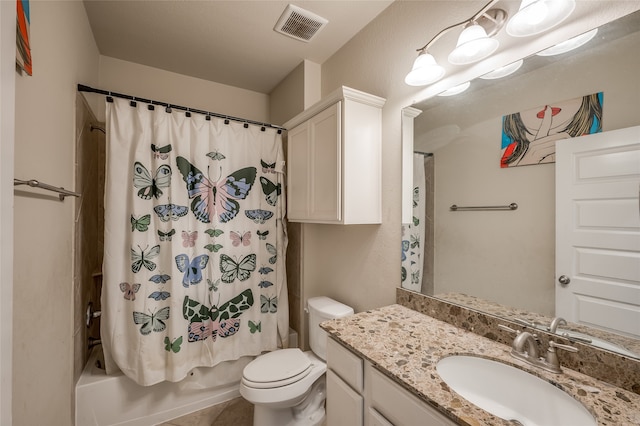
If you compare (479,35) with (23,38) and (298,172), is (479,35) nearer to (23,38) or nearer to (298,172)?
(298,172)

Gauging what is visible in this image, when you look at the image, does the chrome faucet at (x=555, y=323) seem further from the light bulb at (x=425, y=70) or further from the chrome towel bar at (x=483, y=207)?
the light bulb at (x=425, y=70)

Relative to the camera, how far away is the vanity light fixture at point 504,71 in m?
1.05

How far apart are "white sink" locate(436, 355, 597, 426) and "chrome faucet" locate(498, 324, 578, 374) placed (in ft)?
0.22

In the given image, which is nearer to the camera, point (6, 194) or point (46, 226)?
point (6, 194)

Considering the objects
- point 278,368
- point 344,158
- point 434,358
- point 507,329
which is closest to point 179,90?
point 344,158

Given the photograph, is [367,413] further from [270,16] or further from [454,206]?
[270,16]

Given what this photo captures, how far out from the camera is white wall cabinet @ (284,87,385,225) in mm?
1515

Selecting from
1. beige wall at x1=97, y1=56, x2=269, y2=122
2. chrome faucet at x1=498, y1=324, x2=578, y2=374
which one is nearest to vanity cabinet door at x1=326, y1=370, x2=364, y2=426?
chrome faucet at x1=498, y1=324, x2=578, y2=374

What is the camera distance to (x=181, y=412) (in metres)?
1.78

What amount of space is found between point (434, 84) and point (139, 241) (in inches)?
75.4

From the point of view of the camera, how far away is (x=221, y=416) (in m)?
1.78

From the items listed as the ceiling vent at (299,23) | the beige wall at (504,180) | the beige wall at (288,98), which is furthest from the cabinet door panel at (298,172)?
the beige wall at (504,180)

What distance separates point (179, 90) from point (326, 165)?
68.1 inches

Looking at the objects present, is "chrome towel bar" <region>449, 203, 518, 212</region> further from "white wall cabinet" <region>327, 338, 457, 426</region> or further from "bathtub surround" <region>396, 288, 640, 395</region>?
"white wall cabinet" <region>327, 338, 457, 426</region>
